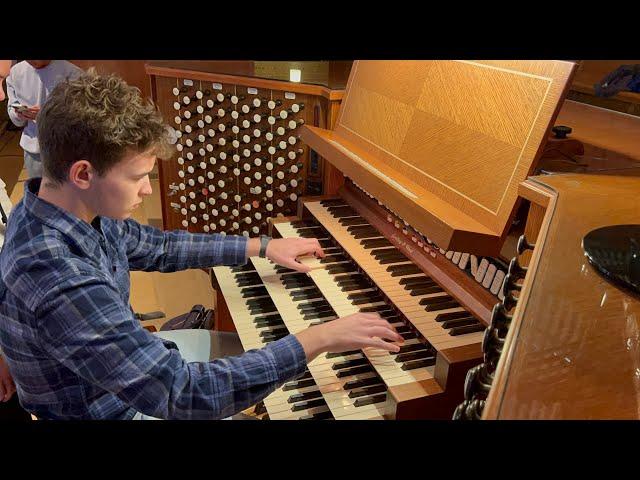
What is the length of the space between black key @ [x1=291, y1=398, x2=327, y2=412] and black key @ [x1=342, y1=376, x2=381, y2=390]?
107mm

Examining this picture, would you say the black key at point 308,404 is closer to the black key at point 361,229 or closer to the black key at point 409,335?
the black key at point 409,335

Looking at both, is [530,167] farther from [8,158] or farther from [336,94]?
[8,158]

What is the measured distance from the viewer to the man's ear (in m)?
1.47

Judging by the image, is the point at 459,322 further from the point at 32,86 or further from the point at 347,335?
the point at 32,86

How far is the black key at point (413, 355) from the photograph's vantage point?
1920mm

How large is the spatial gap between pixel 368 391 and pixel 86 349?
1.00 metres

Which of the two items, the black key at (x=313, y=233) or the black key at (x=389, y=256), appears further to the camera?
the black key at (x=313, y=233)

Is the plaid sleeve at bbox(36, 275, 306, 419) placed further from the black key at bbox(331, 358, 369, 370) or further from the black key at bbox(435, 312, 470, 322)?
the black key at bbox(435, 312, 470, 322)

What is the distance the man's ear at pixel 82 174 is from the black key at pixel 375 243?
1338mm

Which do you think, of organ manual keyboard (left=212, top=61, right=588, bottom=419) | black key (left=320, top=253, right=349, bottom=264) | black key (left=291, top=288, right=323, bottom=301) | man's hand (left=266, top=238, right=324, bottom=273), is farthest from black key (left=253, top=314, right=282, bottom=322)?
black key (left=320, top=253, right=349, bottom=264)

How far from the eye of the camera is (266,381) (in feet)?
5.33

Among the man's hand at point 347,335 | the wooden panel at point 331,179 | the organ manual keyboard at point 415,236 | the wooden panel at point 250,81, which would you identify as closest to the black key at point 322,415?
the organ manual keyboard at point 415,236

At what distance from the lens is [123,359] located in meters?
1.40
